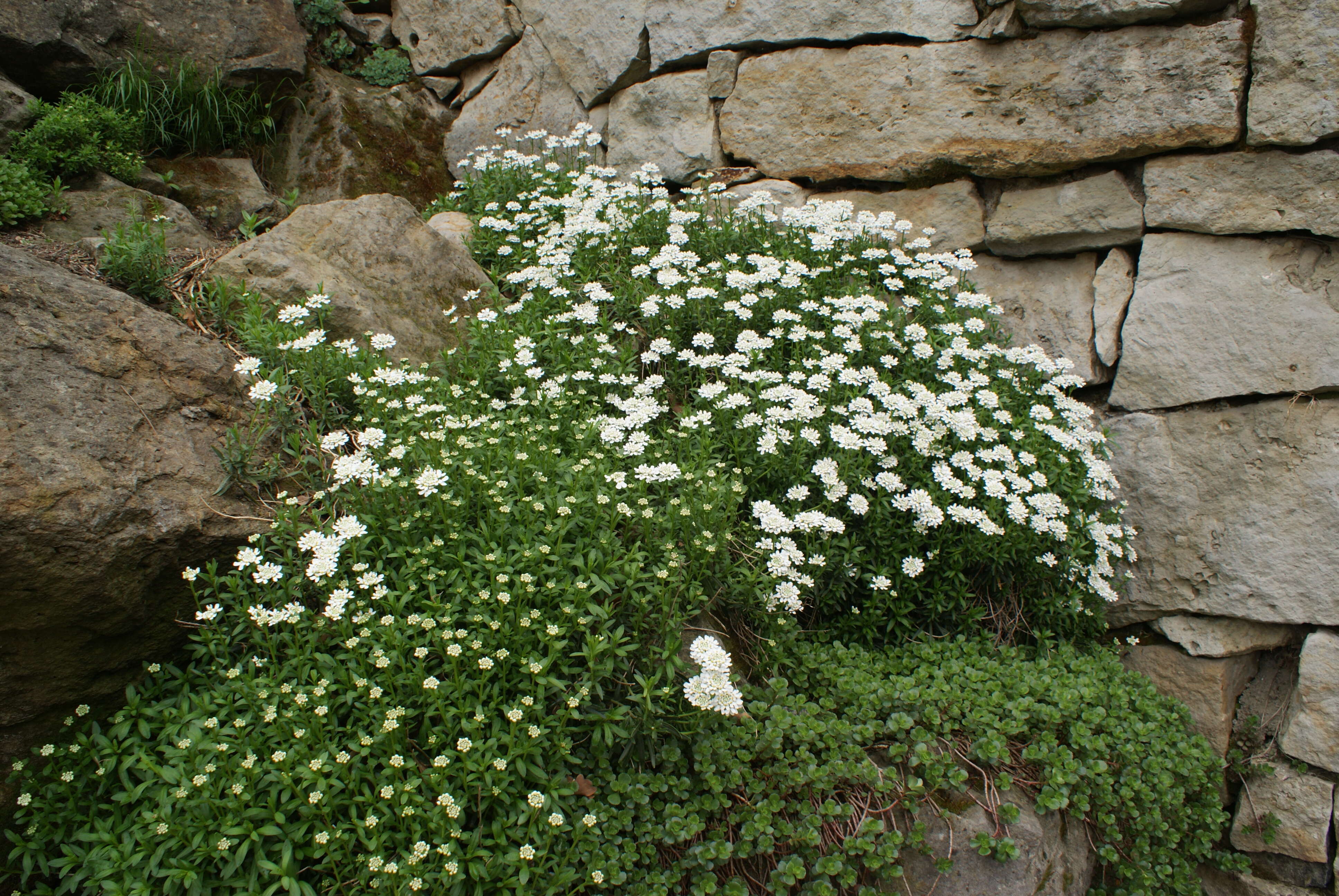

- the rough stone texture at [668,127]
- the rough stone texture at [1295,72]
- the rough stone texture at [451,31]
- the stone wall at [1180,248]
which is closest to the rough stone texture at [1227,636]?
the stone wall at [1180,248]

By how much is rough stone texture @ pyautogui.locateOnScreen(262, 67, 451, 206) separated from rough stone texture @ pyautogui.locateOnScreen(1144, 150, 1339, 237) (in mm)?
5755

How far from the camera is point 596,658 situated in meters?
3.00

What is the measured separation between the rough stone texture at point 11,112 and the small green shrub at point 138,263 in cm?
121

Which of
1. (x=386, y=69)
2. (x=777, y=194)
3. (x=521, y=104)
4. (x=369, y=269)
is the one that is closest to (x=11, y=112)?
(x=369, y=269)

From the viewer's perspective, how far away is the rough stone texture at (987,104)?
461 centimetres

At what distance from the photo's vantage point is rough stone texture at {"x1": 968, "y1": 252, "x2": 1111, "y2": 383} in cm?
516

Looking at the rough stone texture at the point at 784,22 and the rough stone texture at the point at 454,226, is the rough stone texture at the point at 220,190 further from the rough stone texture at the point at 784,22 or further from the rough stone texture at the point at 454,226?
the rough stone texture at the point at 784,22

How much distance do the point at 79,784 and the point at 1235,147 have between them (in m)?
6.28

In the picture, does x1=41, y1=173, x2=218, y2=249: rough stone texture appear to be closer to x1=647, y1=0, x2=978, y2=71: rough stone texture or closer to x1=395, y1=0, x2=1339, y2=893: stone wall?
x1=647, y1=0, x2=978, y2=71: rough stone texture

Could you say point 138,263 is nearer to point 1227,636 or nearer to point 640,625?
point 640,625

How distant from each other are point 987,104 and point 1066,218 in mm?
914

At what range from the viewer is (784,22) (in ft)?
19.5

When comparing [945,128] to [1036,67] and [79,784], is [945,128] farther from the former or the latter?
[79,784]

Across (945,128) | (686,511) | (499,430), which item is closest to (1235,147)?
(945,128)
